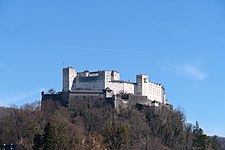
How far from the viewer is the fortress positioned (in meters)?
86.4

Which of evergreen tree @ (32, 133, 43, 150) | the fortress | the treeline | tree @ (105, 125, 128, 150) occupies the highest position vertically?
the fortress

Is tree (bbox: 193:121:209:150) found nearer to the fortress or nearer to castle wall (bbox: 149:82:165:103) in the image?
the fortress

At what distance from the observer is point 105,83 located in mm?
92875

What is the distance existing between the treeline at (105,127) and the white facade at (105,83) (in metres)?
7.41

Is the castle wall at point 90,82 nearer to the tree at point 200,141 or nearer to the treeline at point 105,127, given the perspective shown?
the treeline at point 105,127

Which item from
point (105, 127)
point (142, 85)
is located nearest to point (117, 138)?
point (105, 127)

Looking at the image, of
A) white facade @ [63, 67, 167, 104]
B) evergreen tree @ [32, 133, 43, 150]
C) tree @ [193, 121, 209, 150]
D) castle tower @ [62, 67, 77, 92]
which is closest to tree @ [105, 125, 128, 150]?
evergreen tree @ [32, 133, 43, 150]

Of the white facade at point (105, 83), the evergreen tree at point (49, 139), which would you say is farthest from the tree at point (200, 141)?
the evergreen tree at point (49, 139)

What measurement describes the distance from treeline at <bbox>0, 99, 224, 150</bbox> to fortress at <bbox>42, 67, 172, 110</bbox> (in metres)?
1.43

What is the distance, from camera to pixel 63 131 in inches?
2040

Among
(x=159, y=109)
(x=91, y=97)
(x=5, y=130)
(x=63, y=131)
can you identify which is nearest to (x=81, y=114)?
(x=91, y=97)

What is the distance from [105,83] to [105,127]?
23171 millimetres

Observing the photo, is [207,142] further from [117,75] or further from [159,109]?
[117,75]

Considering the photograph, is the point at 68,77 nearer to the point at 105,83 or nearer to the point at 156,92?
the point at 105,83
